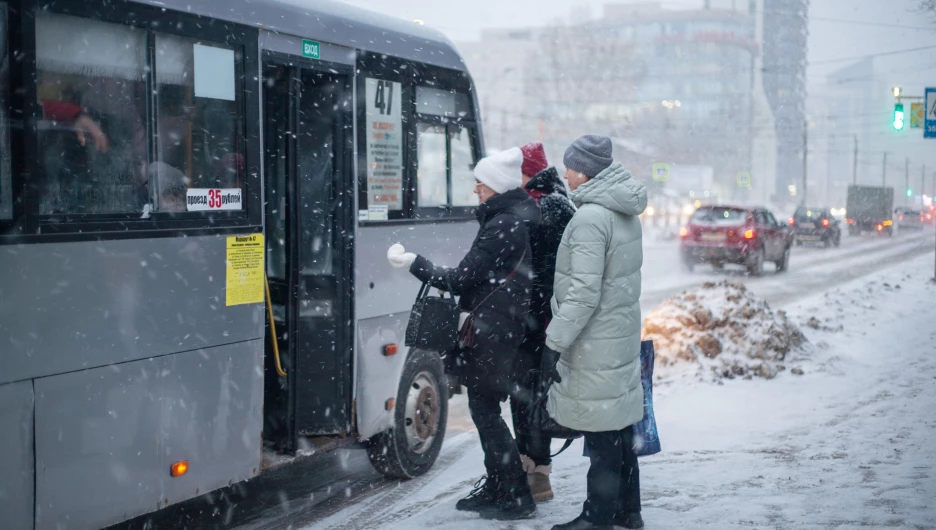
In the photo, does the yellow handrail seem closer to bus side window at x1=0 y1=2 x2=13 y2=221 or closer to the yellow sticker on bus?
the yellow sticker on bus

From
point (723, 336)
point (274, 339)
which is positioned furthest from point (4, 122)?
point (723, 336)

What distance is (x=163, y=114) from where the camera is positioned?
171 inches

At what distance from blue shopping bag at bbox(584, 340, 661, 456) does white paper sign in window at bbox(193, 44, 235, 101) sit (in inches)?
102

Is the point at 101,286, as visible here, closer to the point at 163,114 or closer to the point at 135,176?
the point at 135,176

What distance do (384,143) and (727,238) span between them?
18.6 m

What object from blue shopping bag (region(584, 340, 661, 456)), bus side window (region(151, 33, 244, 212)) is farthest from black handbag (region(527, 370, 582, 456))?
bus side window (region(151, 33, 244, 212))

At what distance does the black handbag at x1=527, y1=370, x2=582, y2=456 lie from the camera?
4.80 m

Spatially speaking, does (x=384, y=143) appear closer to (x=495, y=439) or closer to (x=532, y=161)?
(x=532, y=161)

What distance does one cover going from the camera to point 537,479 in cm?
532

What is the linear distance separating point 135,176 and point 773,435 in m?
5.01

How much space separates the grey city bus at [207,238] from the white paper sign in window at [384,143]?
0.06 feet

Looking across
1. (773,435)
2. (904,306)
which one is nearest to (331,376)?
(773,435)

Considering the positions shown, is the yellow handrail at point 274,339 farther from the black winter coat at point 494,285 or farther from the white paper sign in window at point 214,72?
the white paper sign in window at point 214,72

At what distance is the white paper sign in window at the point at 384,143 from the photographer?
587 cm
